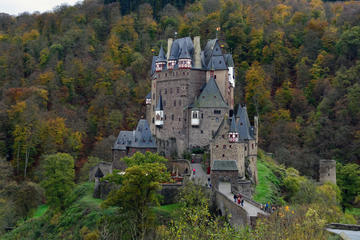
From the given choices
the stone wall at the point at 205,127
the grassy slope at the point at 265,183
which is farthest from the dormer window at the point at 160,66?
the grassy slope at the point at 265,183

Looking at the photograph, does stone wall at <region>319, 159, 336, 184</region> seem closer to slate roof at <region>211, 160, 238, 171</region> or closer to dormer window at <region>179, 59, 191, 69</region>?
slate roof at <region>211, 160, 238, 171</region>

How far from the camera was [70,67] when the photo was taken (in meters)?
92.6

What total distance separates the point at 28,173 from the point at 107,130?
1486 cm

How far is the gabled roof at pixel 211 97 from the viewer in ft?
164

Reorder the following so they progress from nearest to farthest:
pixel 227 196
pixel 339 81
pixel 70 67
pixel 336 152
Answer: pixel 227 196 → pixel 336 152 → pixel 339 81 → pixel 70 67

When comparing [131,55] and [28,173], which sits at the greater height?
[131,55]

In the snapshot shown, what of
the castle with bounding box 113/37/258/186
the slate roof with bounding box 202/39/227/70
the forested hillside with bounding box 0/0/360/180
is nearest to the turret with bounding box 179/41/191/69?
the castle with bounding box 113/37/258/186

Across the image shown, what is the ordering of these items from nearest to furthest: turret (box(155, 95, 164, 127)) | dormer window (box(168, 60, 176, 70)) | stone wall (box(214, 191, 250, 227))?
stone wall (box(214, 191, 250, 227)), dormer window (box(168, 60, 176, 70)), turret (box(155, 95, 164, 127))

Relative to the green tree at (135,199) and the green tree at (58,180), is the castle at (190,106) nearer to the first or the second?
the green tree at (58,180)

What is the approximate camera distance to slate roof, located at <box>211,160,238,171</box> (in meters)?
42.3

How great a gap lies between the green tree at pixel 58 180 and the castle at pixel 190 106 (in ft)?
20.0

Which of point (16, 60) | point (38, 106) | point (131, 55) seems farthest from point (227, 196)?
point (16, 60)

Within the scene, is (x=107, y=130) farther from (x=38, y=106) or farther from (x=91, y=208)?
(x=91, y=208)

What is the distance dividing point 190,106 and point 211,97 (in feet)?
8.85
